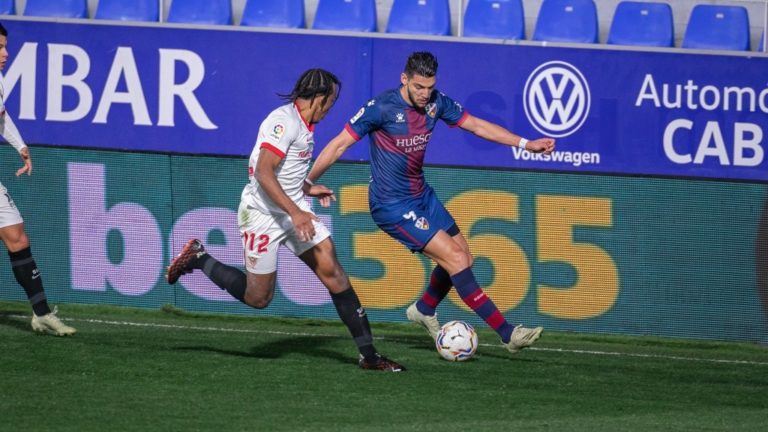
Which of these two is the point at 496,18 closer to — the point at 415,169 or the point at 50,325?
the point at 415,169

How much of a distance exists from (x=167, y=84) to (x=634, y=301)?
4838 millimetres

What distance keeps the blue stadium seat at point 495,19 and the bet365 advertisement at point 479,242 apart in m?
1.96

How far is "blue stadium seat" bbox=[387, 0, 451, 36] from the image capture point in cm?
1348

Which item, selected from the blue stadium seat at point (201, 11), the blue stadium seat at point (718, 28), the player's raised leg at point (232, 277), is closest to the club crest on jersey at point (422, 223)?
the player's raised leg at point (232, 277)

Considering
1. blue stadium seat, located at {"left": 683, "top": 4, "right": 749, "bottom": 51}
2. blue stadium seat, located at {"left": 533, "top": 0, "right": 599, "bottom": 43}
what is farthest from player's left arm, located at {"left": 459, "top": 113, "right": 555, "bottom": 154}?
blue stadium seat, located at {"left": 683, "top": 4, "right": 749, "bottom": 51}

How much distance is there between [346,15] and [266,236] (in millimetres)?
4851

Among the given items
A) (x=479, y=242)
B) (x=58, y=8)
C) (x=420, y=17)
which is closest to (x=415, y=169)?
(x=479, y=242)

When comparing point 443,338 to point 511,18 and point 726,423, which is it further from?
point 511,18

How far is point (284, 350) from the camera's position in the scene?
10.4 m

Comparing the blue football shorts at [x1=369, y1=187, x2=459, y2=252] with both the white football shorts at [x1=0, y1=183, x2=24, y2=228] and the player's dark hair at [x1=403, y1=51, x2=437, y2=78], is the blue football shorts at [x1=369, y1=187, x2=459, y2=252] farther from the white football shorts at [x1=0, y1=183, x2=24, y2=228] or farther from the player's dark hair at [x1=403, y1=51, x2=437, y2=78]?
the white football shorts at [x1=0, y1=183, x2=24, y2=228]

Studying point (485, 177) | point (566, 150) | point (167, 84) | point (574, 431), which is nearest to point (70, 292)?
point (167, 84)

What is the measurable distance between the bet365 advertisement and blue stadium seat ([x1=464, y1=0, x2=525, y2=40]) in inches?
77.1

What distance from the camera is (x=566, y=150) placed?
12422mm

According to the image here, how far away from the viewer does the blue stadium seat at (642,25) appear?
1355 cm
